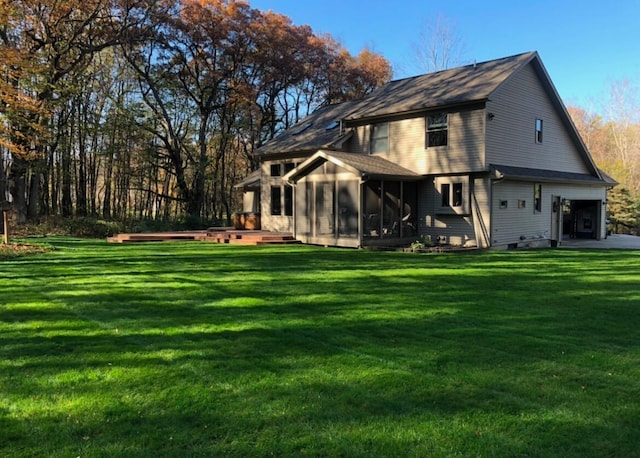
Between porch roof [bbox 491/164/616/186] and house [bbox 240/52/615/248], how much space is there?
6cm

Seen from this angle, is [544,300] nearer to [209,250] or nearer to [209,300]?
[209,300]

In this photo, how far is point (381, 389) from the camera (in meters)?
3.60

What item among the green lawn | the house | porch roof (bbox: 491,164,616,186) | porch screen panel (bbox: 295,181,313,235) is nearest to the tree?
porch roof (bbox: 491,164,616,186)

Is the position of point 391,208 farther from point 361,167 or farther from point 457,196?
point 361,167

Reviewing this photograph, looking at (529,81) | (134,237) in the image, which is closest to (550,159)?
(529,81)

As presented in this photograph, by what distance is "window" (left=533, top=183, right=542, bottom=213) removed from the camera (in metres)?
16.7

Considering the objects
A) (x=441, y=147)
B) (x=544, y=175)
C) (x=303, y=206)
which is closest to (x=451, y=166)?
(x=441, y=147)

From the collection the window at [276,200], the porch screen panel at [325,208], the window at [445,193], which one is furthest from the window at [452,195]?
the window at [276,200]

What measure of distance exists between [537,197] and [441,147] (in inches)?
161

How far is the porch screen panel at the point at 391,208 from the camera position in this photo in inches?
629

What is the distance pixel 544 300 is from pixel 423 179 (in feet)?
31.6

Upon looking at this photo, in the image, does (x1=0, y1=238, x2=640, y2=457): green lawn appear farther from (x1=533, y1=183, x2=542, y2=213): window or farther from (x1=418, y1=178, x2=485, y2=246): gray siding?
(x1=533, y1=183, x2=542, y2=213): window

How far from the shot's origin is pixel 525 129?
53.6 ft

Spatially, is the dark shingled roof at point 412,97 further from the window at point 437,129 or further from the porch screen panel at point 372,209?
the porch screen panel at point 372,209
